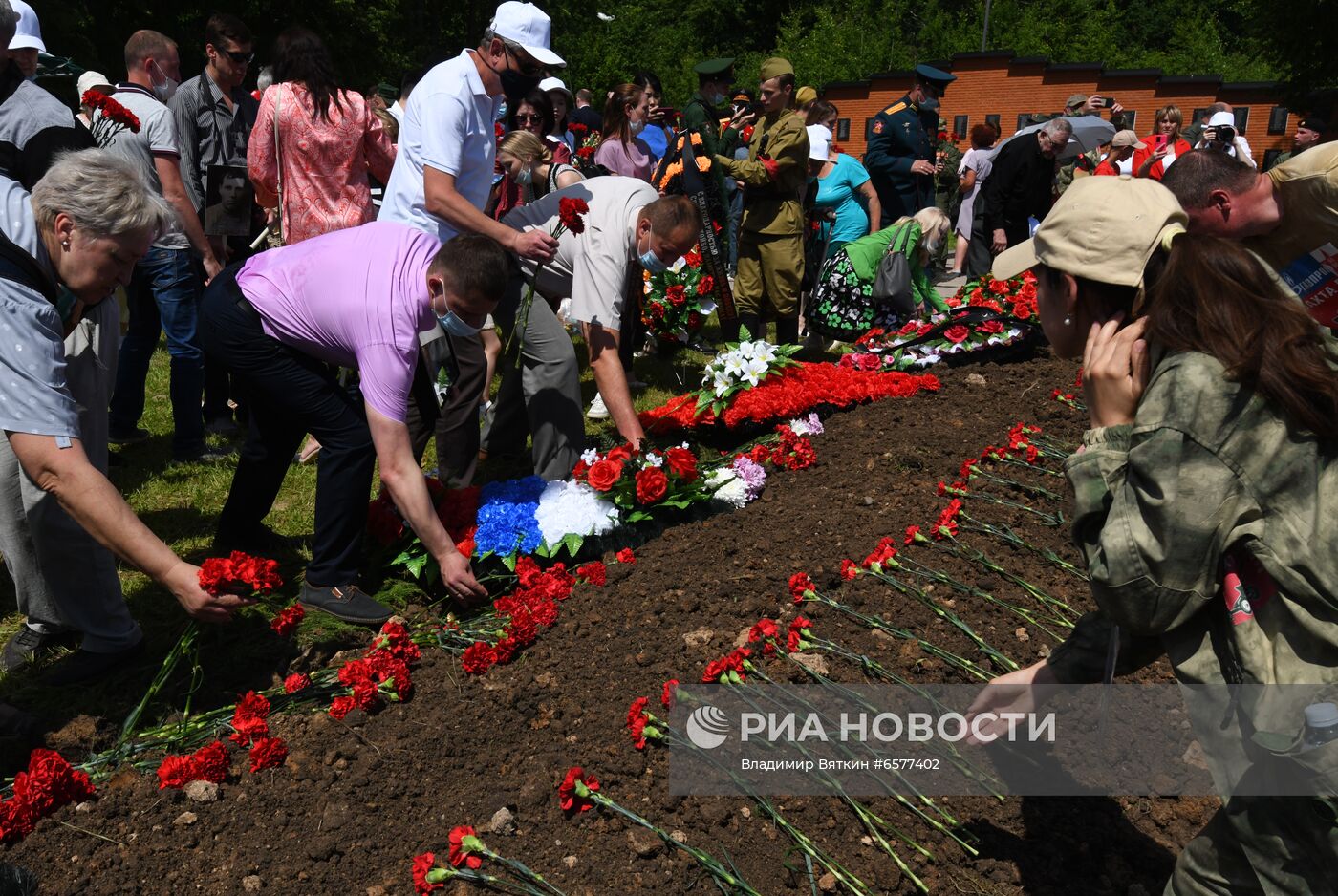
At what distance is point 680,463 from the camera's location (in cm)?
441

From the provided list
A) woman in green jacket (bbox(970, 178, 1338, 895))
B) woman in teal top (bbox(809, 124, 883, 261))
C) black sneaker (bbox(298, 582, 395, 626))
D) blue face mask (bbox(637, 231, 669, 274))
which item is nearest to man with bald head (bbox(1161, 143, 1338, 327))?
woman in green jacket (bbox(970, 178, 1338, 895))

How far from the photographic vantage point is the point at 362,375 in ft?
11.5

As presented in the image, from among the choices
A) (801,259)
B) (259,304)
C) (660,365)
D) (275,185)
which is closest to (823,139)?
(801,259)

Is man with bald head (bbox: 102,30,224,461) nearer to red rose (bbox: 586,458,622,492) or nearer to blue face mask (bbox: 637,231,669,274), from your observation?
blue face mask (bbox: 637,231,669,274)

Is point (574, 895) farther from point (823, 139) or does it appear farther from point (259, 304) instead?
point (823, 139)

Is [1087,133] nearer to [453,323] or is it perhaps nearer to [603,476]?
[603,476]

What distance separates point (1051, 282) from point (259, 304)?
288cm

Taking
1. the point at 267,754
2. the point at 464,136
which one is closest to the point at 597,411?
the point at 464,136

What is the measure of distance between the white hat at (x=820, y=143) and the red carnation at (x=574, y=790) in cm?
662

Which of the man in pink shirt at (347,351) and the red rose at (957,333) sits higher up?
the man in pink shirt at (347,351)

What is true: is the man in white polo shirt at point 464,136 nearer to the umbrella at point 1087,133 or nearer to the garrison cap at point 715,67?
the garrison cap at point 715,67

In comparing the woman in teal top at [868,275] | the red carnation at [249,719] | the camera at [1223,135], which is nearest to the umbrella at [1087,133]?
the camera at [1223,135]

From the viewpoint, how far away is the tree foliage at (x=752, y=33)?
22016 millimetres

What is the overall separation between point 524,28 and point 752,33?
54175 millimetres
